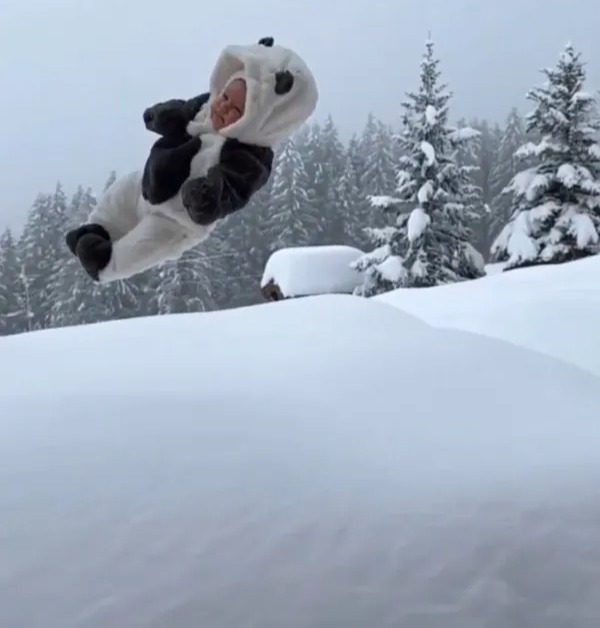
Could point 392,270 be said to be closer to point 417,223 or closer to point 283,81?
point 417,223

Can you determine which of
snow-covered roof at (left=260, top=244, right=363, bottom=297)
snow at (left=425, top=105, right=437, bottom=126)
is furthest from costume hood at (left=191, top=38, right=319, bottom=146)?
snow at (left=425, top=105, right=437, bottom=126)

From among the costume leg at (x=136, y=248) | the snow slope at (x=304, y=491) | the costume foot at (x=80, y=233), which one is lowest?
the snow slope at (x=304, y=491)

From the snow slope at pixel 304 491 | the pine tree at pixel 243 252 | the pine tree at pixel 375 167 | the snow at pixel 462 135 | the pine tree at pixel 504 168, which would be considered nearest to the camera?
the snow slope at pixel 304 491

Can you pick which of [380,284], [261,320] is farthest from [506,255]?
[261,320]

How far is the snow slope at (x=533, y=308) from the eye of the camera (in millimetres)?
2576

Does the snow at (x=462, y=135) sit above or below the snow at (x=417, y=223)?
above

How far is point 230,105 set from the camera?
1286mm

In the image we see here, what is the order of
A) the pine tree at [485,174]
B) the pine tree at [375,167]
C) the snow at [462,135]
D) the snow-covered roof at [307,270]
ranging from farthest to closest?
the pine tree at [485,174] → the pine tree at [375,167] → the snow at [462,135] → the snow-covered roof at [307,270]

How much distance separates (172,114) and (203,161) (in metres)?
0.13

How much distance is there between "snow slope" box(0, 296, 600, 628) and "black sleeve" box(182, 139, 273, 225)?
467mm

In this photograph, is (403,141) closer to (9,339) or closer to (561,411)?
(9,339)

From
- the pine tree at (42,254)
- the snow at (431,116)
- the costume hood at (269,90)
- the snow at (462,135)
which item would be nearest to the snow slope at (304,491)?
the costume hood at (269,90)

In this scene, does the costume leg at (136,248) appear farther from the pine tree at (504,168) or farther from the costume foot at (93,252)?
the pine tree at (504,168)

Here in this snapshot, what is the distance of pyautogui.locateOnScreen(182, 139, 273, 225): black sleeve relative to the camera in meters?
1.19
